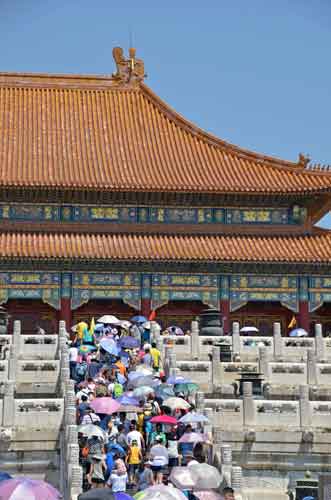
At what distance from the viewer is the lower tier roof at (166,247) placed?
135 ft

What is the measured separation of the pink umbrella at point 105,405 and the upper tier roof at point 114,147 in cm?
2154

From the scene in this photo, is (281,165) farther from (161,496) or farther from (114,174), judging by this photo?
(161,496)

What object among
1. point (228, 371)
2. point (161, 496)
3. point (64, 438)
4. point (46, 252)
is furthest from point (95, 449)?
point (46, 252)

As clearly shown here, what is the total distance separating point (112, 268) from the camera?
42062 millimetres

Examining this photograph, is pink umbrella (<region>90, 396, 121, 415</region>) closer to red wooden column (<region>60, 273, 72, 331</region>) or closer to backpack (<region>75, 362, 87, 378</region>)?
backpack (<region>75, 362, 87, 378</region>)

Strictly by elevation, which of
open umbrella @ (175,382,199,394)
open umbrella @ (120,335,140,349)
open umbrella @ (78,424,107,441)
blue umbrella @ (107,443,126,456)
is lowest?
blue umbrella @ (107,443,126,456)

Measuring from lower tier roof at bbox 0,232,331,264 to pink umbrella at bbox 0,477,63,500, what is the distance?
24925 millimetres

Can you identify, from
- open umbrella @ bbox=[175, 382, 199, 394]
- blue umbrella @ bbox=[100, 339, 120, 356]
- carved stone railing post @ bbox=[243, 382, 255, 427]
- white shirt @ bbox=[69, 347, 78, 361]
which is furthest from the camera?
blue umbrella @ bbox=[100, 339, 120, 356]

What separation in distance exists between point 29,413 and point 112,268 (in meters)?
20.0

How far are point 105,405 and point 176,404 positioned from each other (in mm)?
1402

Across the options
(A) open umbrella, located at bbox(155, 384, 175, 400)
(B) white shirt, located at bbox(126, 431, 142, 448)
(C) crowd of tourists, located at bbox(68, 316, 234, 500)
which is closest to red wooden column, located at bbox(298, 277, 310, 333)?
(C) crowd of tourists, located at bbox(68, 316, 234, 500)

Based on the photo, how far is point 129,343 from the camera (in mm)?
28125

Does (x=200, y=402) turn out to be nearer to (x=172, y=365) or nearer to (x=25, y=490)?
(x=172, y=365)

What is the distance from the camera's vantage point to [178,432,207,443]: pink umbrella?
66.2ft
